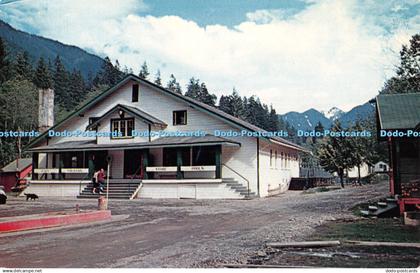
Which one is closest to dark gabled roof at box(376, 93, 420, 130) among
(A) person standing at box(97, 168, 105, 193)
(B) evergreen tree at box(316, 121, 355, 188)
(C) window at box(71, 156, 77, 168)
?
(B) evergreen tree at box(316, 121, 355, 188)

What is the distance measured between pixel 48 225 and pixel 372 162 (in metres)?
4.41

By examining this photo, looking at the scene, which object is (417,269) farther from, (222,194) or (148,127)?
(148,127)

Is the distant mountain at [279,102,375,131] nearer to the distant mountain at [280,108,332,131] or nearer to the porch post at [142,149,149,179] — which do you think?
the distant mountain at [280,108,332,131]

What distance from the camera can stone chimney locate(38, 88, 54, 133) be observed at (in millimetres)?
6312

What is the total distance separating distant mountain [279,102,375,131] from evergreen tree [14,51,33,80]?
3.53 meters

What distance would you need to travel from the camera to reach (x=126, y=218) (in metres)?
6.89

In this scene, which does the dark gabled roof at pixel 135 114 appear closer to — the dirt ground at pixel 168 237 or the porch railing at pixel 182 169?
the porch railing at pixel 182 169

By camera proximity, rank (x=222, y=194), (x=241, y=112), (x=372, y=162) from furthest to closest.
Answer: (x=222, y=194) → (x=372, y=162) → (x=241, y=112)

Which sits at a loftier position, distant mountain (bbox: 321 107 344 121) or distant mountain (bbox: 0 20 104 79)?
distant mountain (bbox: 0 20 104 79)

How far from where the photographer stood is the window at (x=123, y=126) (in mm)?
12008

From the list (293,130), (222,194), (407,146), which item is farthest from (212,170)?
(293,130)

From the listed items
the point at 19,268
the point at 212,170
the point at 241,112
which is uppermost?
the point at 241,112

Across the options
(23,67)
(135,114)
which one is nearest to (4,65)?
(23,67)

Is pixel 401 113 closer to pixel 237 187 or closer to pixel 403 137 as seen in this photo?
pixel 403 137
